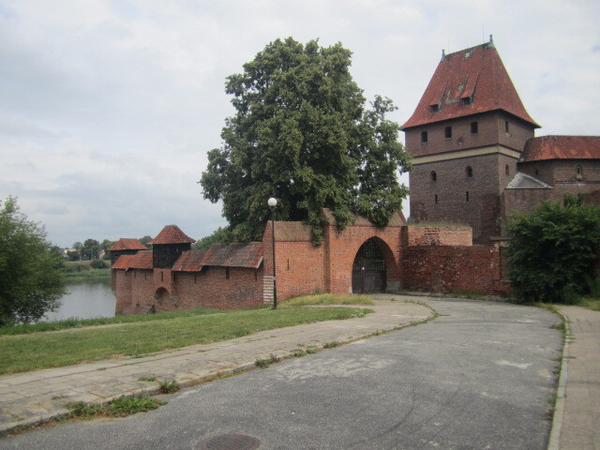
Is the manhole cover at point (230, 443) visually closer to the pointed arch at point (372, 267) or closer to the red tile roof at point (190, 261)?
the pointed arch at point (372, 267)

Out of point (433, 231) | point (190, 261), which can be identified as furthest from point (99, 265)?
point (433, 231)

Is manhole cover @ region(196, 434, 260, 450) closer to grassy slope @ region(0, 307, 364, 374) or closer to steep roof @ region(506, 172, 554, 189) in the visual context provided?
grassy slope @ region(0, 307, 364, 374)

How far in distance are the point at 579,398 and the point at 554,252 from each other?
1329 cm

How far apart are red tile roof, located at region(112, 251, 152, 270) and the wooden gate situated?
590 inches

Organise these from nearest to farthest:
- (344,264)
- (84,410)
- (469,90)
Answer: (84,410)
(344,264)
(469,90)

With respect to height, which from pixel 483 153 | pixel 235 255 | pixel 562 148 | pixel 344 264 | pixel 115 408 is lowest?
pixel 115 408

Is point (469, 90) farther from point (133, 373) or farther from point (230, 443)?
point (230, 443)

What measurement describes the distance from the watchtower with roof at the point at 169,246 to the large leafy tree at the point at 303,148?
21.1 feet

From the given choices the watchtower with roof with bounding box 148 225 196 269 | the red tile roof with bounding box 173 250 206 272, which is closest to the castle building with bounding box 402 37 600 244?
the watchtower with roof with bounding box 148 225 196 269

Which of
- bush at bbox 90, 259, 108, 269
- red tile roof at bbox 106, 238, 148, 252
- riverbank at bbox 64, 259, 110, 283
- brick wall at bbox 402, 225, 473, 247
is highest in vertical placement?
red tile roof at bbox 106, 238, 148, 252

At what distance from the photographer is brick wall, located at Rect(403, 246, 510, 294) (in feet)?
68.4

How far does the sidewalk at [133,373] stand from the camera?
5.34 metres

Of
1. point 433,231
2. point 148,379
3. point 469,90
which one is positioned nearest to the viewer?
point 148,379

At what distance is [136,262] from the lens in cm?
3494
